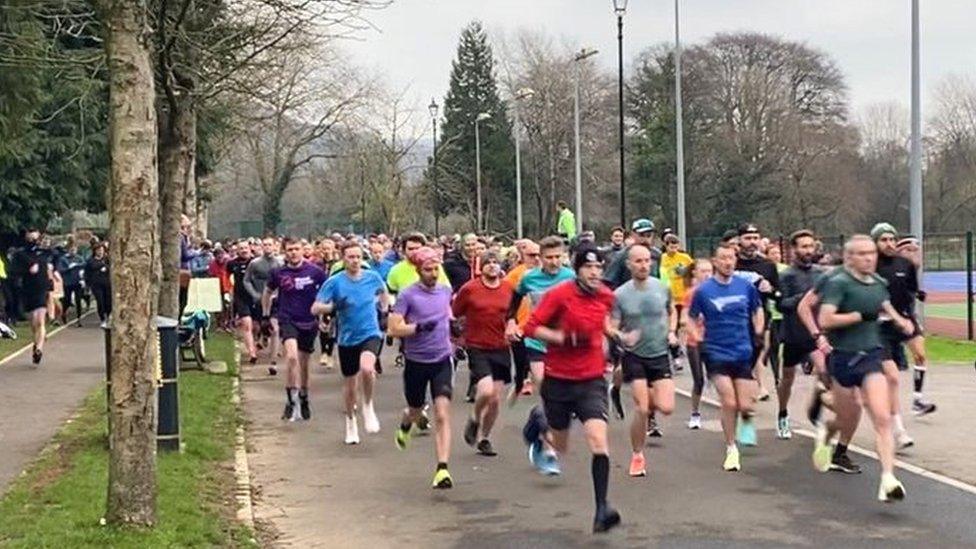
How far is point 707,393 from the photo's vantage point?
1603 centimetres

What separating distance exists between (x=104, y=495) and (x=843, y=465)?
5.49m

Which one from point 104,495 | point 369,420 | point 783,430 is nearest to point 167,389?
point 104,495

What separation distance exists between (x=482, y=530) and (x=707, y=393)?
8.01 m

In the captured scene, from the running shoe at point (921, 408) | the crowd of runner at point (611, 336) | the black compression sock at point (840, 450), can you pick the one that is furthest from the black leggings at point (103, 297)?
the black compression sock at point (840, 450)

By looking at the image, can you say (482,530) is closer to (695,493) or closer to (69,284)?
(695,493)

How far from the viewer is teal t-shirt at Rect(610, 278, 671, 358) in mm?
10469

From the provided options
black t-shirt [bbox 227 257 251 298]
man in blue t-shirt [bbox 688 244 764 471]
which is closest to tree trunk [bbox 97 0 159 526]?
man in blue t-shirt [bbox 688 244 764 471]

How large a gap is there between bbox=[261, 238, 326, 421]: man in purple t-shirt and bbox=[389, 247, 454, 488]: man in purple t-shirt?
138 inches

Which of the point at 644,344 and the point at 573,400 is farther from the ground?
the point at 644,344

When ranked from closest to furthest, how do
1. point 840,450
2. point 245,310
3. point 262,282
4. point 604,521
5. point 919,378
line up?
point 604,521
point 840,450
point 919,378
point 262,282
point 245,310

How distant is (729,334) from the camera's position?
1080 centimetres

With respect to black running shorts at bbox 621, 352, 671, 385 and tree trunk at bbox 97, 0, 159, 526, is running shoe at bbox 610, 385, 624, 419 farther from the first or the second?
tree trunk at bbox 97, 0, 159, 526

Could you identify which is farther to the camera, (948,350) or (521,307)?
(948,350)

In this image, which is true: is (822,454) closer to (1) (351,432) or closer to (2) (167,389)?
(1) (351,432)
